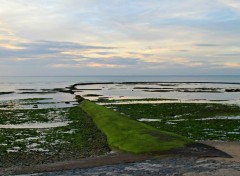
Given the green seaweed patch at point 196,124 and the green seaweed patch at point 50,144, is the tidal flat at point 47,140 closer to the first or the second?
the green seaweed patch at point 50,144

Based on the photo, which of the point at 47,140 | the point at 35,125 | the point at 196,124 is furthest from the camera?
the point at 35,125

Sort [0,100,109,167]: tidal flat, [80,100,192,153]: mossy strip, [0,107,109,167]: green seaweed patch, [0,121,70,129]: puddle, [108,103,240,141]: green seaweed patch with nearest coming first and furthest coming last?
[0,107,109,167]: green seaweed patch < [0,100,109,167]: tidal flat < [80,100,192,153]: mossy strip < [108,103,240,141]: green seaweed patch < [0,121,70,129]: puddle

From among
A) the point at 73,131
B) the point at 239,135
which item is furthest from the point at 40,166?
the point at 239,135

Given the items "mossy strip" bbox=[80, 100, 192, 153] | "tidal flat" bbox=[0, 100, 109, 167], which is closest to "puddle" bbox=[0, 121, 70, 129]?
"tidal flat" bbox=[0, 100, 109, 167]

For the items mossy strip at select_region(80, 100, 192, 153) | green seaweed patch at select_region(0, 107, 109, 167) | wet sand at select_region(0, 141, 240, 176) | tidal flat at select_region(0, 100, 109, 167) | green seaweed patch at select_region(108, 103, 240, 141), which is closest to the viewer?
wet sand at select_region(0, 141, 240, 176)

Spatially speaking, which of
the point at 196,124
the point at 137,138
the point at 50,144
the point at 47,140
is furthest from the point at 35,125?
the point at 196,124

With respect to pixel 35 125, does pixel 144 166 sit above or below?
above

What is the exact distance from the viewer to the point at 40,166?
20609 millimetres

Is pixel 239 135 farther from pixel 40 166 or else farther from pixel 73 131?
pixel 40 166

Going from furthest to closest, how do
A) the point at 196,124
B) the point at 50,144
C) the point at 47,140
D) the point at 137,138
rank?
the point at 196,124
the point at 47,140
the point at 137,138
the point at 50,144

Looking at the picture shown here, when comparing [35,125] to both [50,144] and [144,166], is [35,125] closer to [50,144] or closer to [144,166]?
[50,144]

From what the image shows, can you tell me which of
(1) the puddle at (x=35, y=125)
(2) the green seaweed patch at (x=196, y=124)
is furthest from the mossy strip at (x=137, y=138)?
(1) the puddle at (x=35, y=125)

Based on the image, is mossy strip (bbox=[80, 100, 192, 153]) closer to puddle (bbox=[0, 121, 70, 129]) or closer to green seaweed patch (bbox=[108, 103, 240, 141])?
green seaweed patch (bbox=[108, 103, 240, 141])

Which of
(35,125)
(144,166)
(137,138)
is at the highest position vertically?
(137,138)
